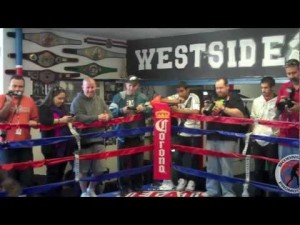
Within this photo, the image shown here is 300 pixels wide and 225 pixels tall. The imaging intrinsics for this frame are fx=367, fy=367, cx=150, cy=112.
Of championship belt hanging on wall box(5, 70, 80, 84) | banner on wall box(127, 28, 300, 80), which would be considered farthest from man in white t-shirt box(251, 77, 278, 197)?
championship belt hanging on wall box(5, 70, 80, 84)

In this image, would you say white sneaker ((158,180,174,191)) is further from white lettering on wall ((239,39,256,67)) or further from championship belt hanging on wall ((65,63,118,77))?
championship belt hanging on wall ((65,63,118,77))

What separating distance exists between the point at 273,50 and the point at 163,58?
1801 mm

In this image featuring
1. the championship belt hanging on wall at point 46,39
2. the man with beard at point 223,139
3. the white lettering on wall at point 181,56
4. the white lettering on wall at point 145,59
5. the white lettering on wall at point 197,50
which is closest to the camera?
the man with beard at point 223,139

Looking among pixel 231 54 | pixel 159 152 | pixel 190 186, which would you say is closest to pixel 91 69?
pixel 231 54

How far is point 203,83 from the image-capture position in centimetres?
547

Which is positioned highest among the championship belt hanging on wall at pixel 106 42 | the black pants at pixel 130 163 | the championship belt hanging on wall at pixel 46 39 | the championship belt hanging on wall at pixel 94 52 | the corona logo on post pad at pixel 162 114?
the championship belt hanging on wall at pixel 106 42

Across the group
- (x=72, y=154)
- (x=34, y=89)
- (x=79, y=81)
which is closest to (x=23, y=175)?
(x=72, y=154)

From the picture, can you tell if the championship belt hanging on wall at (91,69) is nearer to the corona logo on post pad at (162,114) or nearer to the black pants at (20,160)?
the corona logo on post pad at (162,114)

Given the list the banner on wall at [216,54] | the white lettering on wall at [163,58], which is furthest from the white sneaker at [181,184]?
the white lettering on wall at [163,58]

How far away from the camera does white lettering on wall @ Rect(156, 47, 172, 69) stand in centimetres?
583

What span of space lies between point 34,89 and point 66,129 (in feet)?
5.24

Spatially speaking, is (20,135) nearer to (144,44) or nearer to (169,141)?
(169,141)

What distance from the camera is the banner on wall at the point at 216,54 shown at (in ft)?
15.5

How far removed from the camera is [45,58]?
5121 mm
